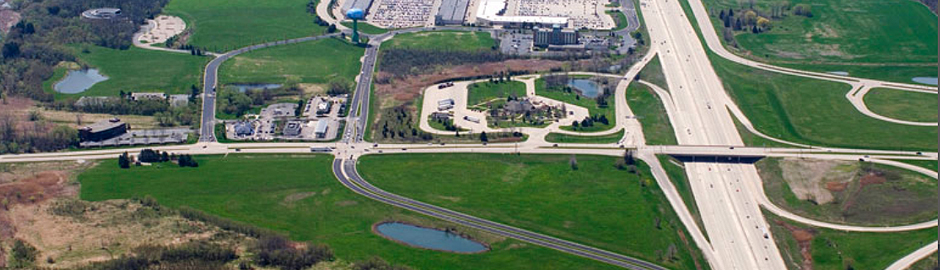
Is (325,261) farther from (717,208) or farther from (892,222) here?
(892,222)

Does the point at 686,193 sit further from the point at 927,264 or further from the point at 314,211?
the point at 314,211

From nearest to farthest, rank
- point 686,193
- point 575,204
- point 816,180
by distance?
point 575,204
point 686,193
point 816,180

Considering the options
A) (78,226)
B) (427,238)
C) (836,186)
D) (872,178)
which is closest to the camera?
(78,226)

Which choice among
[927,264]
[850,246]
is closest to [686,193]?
[850,246]

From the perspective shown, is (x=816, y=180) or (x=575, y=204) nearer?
(x=575, y=204)

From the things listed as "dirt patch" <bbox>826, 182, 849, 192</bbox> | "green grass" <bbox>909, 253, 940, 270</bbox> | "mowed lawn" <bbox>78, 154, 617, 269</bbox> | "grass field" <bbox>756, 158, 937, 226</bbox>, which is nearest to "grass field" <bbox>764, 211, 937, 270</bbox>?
"green grass" <bbox>909, 253, 940, 270</bbox>

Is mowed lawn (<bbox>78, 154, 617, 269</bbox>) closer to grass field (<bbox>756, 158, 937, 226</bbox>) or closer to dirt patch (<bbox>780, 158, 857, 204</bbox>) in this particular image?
grass field (<bbox>756, 158, 937, 226</bbox>)

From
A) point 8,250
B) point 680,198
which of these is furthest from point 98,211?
point 680,198
